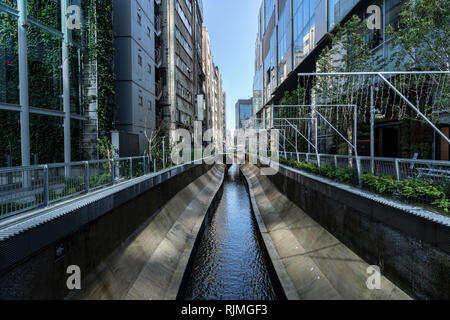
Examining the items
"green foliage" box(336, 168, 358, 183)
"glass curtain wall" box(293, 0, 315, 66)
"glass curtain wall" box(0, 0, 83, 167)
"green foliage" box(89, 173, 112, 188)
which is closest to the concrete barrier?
"green foliage" box(336, 168, 358, 183)

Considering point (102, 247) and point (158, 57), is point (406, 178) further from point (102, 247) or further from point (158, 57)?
point (158, 57)

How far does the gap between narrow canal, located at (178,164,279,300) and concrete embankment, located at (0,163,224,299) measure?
0.88 metres

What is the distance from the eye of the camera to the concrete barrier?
4.89m

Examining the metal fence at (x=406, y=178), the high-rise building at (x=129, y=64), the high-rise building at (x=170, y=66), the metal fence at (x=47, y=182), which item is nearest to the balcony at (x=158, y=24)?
the high-rise building at (x=170, y=66)

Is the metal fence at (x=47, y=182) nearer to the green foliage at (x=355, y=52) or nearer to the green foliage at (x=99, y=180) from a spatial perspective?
the green foliage at (x=99, y=180)

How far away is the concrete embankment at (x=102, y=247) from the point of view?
443 cm

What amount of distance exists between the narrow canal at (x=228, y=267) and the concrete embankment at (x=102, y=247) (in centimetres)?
88

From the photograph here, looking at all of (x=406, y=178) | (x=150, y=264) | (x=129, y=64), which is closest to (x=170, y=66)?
(x=129, y=64)

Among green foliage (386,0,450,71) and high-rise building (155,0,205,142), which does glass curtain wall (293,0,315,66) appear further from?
green foliage (386,0,450,71)

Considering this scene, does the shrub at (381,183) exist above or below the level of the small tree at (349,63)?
below

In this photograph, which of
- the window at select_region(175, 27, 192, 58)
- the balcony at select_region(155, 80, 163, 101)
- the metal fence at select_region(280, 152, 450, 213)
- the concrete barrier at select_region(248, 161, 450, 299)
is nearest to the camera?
the concrete barrier at select_region(248, 161, 450, 299)

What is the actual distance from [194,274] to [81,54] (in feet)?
46.2
